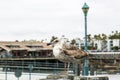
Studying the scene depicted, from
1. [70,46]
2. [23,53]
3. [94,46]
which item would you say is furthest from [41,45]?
[70,46]

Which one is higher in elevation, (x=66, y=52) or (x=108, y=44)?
(x=66, y=52)

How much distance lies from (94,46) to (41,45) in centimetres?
2460

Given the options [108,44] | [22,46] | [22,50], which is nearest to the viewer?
[22,50]

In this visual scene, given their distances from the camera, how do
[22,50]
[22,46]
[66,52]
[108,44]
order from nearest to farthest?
1. [66,52]
2. [22,50]
3. [22,46]
4. [108,44]

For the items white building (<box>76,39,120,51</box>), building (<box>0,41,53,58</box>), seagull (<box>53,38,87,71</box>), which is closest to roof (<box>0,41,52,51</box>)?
building (<box>0,41,53,58</box>)

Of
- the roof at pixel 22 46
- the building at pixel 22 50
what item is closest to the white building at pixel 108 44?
the roof at pixel 22 46

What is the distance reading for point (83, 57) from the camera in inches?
634

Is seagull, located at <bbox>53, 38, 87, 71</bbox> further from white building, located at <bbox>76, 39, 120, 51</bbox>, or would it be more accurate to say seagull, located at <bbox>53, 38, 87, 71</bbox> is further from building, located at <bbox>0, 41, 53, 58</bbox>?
white building, located at <bbox>76, 39, 120, 51</bbox>

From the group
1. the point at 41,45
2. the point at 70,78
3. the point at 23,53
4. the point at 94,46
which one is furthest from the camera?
the point at 94,46

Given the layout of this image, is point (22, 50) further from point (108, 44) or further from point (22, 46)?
point (108, 44)

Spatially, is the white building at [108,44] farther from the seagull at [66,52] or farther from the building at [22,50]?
the seagull at [66,52]

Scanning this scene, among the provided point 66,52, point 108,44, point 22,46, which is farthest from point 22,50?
point 66,52

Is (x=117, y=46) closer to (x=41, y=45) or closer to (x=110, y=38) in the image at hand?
(x=110, y=38)

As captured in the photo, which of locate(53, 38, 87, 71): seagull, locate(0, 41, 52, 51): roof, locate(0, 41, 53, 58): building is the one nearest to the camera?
locate(53, 38, 87, 71): seagull
